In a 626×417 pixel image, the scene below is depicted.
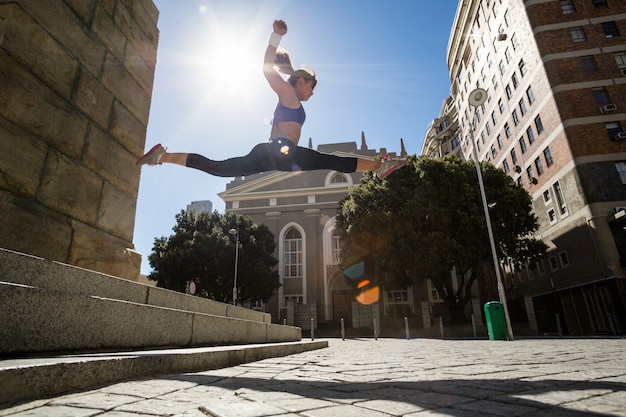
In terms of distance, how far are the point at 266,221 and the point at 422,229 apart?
59.1ft

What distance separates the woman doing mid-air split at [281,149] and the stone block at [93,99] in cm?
67

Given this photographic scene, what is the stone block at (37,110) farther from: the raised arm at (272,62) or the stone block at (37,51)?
the raised arm at (272,62)

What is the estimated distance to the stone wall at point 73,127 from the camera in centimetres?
306

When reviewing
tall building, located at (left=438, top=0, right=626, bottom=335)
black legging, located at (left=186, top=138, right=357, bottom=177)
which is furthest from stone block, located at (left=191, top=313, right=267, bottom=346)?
tall building, located at (left=438, top=0, right=626, bottom=335)

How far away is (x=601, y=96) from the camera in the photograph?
68.3 ft

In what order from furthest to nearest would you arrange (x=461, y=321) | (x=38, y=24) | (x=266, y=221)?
(x=266, y=221) → (x=461, y=321) → (x=38, y=24)

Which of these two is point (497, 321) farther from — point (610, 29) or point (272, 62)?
point (610, 29)

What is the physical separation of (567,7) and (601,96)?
271 inches

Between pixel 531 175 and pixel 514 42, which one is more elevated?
pixel 514 42

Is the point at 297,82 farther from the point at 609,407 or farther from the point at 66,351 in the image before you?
the point at 609,407

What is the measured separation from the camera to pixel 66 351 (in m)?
2.23

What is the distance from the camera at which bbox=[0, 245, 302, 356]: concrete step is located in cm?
197

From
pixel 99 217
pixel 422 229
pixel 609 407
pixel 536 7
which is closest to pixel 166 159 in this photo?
pixel 99 217

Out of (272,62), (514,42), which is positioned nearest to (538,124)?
(514,42)
